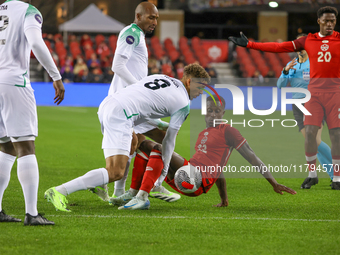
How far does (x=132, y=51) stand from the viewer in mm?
5305

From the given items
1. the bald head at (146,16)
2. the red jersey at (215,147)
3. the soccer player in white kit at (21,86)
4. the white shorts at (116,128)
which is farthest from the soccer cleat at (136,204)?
the bald head at (146,16)

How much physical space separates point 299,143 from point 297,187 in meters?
1.16

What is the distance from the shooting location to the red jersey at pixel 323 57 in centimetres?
616

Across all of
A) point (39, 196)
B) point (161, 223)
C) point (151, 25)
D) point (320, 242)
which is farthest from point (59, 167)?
point (320, 242)

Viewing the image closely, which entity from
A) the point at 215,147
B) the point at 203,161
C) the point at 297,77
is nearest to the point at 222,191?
the point at 203,161

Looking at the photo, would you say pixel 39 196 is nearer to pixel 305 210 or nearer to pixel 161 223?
pixel 161 223

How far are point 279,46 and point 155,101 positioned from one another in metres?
2.06

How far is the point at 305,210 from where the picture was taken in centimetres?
503

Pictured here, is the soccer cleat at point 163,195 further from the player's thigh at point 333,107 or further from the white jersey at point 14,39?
the player's thigh at point 333,107

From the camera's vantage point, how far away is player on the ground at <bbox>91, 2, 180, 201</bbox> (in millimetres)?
5203

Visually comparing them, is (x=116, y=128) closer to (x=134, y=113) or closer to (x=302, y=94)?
(x=134, y=113)

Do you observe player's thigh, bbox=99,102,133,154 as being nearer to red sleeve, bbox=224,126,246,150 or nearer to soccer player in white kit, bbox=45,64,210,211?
soccer player in white kit, bbox=45,64,210,211

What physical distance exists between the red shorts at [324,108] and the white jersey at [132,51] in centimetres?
214

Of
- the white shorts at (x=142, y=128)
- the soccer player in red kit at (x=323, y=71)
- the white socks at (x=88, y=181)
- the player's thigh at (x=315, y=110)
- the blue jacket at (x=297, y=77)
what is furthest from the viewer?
the blue jacket at (x=297, y=77)
